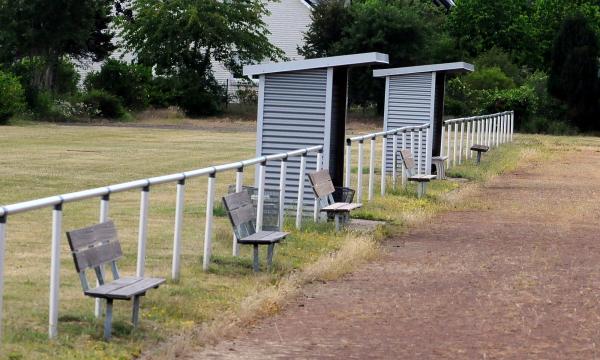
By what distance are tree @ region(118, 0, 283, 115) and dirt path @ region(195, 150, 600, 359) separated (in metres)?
47.0

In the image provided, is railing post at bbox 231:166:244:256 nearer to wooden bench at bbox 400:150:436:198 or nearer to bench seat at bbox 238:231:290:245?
bench seat at bbox 238:231:290:245

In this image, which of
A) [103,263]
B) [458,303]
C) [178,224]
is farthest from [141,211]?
[458,303]

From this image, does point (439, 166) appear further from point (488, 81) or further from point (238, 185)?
point (488, 81)

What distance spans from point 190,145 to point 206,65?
88.5ft

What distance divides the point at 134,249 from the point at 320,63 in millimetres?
5309

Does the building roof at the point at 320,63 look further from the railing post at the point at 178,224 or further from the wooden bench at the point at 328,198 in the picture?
the railing post at the point at 178,224

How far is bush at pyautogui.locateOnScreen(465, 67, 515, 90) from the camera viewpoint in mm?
63969

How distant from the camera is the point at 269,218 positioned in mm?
15414

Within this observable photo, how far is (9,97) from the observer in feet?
167

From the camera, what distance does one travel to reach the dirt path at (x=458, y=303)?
945 centimetres

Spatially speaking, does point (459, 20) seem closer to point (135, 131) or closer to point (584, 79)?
point (584, 79)

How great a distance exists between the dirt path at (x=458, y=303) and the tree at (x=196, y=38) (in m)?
47.0

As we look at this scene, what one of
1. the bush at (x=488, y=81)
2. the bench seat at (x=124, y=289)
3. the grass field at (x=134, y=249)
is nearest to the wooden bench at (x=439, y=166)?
the grass field at (x=134, y=249)

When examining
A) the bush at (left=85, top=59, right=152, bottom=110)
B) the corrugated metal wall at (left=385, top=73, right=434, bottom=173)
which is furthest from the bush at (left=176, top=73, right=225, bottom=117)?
the corrugated metal wall at (left=385, top=73, right=434, bottom=173)
